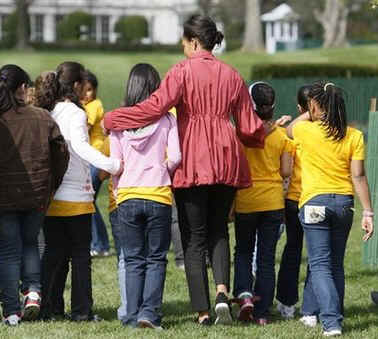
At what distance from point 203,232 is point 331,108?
1.21 metres

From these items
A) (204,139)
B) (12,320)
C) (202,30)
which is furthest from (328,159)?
(12,320)

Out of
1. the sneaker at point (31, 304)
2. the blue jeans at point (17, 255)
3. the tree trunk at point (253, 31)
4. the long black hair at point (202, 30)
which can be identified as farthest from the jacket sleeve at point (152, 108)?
A: the tree trunk at point (253, 31)

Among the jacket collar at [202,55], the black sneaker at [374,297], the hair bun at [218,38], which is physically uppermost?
the hair bun at [218,38]

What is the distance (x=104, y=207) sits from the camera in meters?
17.8

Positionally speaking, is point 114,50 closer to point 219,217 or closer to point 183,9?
point 183,9

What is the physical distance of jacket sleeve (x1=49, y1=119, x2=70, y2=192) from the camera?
298 inches

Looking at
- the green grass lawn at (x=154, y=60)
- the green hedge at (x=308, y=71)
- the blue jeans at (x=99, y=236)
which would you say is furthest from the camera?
the green grass lawn at (x=154, y=60)

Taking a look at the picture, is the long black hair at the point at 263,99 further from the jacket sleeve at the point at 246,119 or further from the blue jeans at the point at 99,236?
the blue jeans at the point at 99,236

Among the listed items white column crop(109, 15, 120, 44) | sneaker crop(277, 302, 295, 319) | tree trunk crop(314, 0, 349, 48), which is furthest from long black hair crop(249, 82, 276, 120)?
white column crop(109, 15, 120, 44)

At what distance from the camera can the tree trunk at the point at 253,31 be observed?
69188 millimetres

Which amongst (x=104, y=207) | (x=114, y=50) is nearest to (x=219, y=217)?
(x=104, y=207)

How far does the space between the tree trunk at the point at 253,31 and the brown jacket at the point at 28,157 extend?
61405 mm

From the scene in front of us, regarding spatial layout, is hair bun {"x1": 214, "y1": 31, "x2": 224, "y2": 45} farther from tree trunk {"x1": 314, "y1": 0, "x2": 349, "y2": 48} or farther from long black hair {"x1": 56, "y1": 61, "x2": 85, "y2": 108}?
tree trunk {"x1": 314, "y1": 0, "x2": 349, "y2": 48}

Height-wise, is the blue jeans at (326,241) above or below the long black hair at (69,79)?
below
